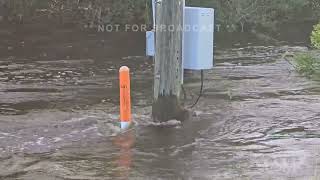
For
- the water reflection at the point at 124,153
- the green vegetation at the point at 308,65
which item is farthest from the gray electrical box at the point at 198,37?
the green vegetation at the point at 308,65

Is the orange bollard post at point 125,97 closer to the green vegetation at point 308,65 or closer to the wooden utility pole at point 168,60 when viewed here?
the wooden utility pole at point 168,60

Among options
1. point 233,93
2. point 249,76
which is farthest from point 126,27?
point 233,93

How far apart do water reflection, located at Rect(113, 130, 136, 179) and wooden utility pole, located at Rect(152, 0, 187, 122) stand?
2.11 ft

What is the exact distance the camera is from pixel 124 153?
6762mm

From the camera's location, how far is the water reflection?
6.07 meters

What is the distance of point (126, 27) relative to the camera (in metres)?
22.2

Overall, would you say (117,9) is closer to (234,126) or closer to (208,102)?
(208,102)

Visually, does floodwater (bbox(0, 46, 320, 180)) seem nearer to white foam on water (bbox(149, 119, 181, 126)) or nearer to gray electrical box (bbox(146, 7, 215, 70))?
white foam on water (bbox(149, 119, 181, 126))

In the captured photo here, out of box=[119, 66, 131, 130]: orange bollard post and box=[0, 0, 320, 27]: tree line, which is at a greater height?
box=[0, 0, 320, 27]: tree line

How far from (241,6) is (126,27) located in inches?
195

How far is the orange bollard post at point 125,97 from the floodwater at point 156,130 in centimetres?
17

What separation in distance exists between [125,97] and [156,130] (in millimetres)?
613

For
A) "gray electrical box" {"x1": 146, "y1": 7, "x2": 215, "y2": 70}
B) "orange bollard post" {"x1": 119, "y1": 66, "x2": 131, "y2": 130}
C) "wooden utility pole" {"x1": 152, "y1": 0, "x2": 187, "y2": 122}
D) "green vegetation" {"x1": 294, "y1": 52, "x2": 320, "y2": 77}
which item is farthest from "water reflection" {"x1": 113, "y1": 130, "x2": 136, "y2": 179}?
"green vegetation" {"x1": 294, "y1": 52, "x2": 320, "y2": 77}

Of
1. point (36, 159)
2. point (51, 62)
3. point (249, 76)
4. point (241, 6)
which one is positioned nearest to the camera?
point (36, 159)
